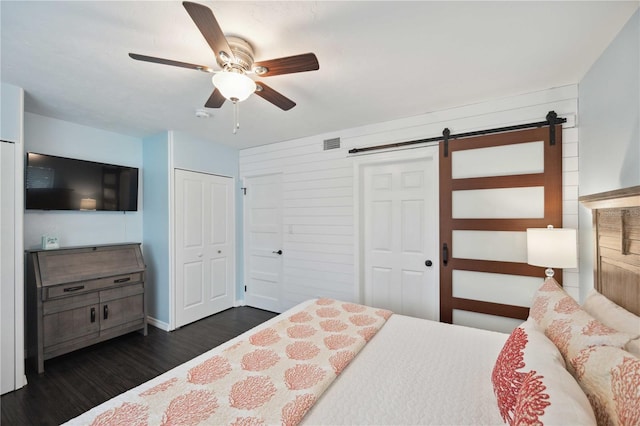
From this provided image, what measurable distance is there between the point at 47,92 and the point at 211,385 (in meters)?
2.97

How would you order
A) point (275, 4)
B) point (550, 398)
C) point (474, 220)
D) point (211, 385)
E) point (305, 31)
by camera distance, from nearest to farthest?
point (550, 398), point (211, 385), point (275, 4), point (305, 31), point (474, 220)

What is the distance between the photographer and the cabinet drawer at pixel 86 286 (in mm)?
2562

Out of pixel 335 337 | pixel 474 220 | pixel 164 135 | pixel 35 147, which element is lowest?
pixel 335 337

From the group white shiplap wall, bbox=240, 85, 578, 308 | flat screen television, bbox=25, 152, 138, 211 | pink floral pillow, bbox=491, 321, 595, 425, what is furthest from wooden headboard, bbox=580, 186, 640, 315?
flat screen television, bbox=25, 152, 138, 211

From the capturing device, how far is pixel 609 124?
172 centimetres

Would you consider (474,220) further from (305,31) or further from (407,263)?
(305,31)

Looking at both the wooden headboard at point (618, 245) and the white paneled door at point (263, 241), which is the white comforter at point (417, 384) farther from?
the white paneled door at point (263, 241)

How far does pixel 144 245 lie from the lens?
3727mm

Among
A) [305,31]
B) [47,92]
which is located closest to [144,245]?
[47,92]

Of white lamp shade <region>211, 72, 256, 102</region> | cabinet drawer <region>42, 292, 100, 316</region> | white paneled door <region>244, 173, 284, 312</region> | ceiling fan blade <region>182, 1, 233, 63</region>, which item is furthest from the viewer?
white paneled door <region>244, 173, 284, 312</region>

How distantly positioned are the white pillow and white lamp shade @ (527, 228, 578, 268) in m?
0.48

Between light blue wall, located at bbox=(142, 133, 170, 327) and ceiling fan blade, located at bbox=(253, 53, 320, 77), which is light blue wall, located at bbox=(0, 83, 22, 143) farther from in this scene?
ceiling fan blade, located at bbox=(253, 53, 320, 77)

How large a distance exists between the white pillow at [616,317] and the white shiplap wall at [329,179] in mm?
1760

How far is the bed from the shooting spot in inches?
34.2
